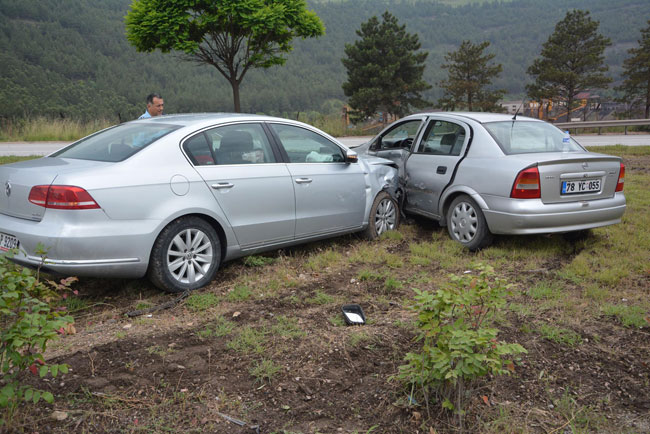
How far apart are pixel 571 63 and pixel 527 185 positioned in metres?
58.3

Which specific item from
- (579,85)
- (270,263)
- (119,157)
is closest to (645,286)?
(270,263)

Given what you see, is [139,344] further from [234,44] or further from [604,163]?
[234,44]

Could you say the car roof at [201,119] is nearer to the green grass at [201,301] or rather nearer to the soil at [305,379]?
the green grass at [201,301]

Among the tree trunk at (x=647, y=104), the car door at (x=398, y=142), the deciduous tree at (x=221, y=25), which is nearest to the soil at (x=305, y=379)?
the car door at (x=398, y=142)

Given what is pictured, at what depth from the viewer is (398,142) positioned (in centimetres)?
750

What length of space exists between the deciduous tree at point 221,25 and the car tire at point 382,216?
49.3 feet

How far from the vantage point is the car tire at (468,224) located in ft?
19.3

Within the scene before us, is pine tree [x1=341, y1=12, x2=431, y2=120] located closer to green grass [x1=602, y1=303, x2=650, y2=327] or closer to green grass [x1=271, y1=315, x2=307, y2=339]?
green grass [x1=602, y1=303, x2=650, y2=327]

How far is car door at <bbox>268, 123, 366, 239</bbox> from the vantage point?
5523 millimetres

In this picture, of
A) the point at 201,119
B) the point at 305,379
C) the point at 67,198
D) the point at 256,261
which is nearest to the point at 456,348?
the point at 305,379

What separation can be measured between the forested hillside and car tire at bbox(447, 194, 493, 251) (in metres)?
54.6

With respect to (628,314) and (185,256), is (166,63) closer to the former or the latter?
(185,256)

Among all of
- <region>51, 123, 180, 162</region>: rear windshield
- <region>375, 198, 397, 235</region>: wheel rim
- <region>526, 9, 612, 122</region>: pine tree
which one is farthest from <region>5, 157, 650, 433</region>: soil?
<region>526, 9, 612, 122</region>: pine tree

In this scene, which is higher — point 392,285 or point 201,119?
point 201,119
